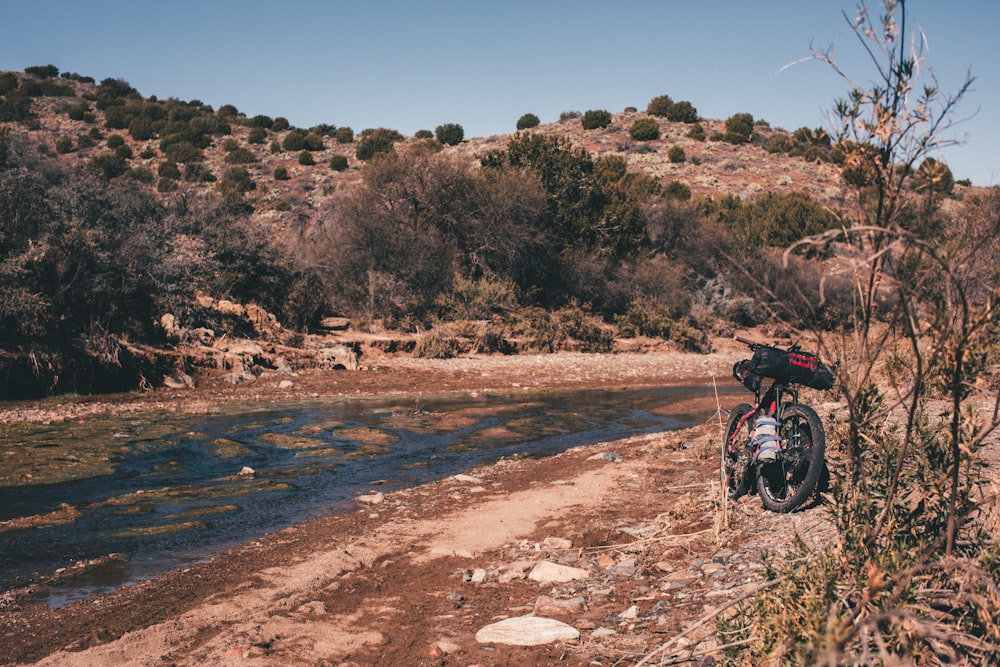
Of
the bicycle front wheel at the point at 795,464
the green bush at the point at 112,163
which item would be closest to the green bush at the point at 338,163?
the green bush at the point at 112,163

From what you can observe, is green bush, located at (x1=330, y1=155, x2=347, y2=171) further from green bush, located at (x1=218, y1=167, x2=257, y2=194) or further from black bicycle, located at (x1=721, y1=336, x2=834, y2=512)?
black bicycle, located at (x1=721, y1=336, x2=834, y2=512)

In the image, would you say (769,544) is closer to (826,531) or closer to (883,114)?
(826,531)

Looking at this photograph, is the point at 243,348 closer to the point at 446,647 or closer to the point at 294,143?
the point at 446,647

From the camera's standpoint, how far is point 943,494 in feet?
12.3

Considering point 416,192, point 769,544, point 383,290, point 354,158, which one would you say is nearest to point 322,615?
point 769,544

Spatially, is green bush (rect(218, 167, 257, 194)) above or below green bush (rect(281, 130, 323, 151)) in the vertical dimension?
below

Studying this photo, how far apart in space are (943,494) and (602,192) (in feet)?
99.2

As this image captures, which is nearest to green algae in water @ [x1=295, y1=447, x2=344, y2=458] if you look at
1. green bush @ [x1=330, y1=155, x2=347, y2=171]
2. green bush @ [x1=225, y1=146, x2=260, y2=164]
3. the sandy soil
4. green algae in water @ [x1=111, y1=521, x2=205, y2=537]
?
the sandy soil

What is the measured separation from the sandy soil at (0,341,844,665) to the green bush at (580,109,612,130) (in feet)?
195

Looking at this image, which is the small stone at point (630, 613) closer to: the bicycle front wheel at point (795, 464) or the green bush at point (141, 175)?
the bicycle front wheel at point (795, 464)

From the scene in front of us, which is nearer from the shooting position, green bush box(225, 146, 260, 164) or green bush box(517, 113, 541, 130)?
green bush box(225, 146, 260, 164)

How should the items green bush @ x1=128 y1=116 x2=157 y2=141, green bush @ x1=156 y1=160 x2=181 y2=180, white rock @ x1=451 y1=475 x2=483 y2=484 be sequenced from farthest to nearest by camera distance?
green bush @ x1=128 y1=116 x2=157 y2=141 → green bush @ x1=156 y1=160 x2=181 y2=180 → white rock @ x1=451 y1=475 x2=483 y2=484

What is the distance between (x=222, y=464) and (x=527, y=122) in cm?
6352

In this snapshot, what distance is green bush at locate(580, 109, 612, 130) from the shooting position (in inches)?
2564
